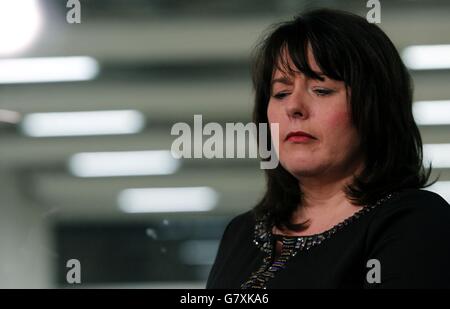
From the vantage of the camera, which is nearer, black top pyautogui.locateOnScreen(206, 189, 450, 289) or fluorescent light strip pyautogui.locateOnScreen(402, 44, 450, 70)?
black top pyautogui.locateOnScreen(206, 189, 450, 289)

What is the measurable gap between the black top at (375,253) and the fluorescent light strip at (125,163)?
76cm

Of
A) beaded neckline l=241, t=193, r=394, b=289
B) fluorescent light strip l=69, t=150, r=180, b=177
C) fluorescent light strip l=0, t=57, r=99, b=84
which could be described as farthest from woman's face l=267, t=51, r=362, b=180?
fluorescent light strip l=0, t=57, r=99, b=84

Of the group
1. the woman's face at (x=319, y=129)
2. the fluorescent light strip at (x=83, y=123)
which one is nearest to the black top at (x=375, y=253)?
the woman's face at (x=319, y=129)

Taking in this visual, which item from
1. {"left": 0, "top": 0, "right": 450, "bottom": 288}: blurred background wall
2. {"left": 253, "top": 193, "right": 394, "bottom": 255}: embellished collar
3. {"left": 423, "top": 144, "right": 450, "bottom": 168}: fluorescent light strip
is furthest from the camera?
{"left": 0, "top": 0, "right": 450, "bottom": 288}: blurred background wall

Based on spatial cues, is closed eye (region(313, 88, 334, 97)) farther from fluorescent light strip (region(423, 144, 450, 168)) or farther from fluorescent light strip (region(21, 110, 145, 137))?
fluorescent light strip (region(21, 110, 145, 137))

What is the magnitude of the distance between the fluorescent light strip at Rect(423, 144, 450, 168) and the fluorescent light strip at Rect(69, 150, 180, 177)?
0.66 metres

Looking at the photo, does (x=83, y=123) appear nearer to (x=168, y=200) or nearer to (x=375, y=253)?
(x=168, y=200)

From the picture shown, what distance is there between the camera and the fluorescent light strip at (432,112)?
5.80 feet

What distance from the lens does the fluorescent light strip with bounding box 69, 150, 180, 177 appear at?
192 cm

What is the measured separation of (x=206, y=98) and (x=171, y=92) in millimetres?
98

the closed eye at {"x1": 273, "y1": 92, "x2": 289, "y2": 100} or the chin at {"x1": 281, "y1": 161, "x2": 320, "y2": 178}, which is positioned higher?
the closed eye at {"x1": 273, "y1": 92, "x2": 289, "y2": 100}

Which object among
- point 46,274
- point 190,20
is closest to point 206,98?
point 190,20

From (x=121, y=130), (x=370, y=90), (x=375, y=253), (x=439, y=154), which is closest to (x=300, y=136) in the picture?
(x=370, y=90)

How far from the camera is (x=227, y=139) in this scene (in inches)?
67.6
